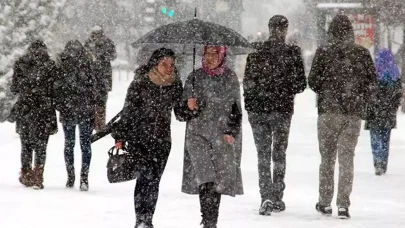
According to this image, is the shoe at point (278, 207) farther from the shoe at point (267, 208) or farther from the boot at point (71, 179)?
the boot at point (71, 179)

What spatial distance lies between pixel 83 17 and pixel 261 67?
6452cm

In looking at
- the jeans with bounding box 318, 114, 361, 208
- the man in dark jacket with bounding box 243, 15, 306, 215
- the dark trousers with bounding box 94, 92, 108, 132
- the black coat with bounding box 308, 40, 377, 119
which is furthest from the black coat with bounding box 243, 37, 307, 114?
the dark trousers with bounding box 94, 92, 108, 132

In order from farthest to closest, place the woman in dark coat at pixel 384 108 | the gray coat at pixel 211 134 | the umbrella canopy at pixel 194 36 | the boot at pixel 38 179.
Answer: the woman in dark coat at pixel 384 108
the boot at pixel 38 179
the umbrella canopy at pixel 194 36
the gray coat at pixel 211 134

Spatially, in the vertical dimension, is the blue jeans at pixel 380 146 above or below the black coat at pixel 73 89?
below

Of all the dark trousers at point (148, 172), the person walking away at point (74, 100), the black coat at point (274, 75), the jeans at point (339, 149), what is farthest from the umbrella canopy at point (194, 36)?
the person walking away at point (74, 100)

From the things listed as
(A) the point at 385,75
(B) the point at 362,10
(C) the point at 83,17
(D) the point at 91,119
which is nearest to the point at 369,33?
(B) the point at 362,10

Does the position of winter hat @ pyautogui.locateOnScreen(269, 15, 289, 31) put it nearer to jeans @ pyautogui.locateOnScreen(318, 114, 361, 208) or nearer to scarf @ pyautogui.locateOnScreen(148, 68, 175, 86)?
jeans @ pyautogui.locateOnScreen(318, 114, 361, 208)

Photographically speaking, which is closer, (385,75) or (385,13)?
(385,75)

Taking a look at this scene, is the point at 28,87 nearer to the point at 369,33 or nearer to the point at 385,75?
the point at 385,75

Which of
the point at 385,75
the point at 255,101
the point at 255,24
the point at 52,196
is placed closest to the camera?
the point at 255,101

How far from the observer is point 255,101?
9133mm

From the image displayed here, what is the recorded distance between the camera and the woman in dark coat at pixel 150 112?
25.2 ft

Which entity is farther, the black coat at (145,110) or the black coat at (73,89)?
the black coat at (73,89)

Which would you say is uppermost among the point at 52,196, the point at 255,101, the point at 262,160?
the point at 255,101
